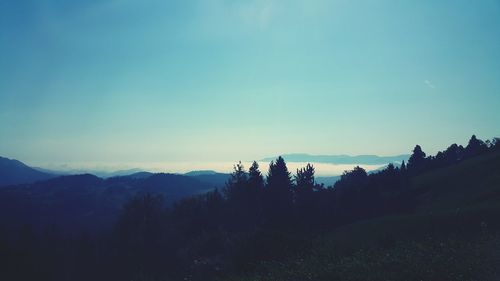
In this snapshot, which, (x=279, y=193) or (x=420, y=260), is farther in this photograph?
(x=279, y=193)

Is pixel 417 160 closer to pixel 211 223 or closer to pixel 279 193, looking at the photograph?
pixel 279 193

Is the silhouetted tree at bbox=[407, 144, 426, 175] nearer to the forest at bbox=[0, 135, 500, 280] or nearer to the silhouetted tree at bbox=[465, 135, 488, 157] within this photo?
the silhouetted tree at bbox=[465, 135, 488, 157]

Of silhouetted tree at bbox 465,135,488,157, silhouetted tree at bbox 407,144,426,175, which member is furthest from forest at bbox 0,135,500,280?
silhouetted tree at bbox 465,135,488,157

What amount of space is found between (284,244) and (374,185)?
40.0m

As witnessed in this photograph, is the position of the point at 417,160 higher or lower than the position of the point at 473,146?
lower

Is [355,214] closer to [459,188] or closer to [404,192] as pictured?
[404,192]

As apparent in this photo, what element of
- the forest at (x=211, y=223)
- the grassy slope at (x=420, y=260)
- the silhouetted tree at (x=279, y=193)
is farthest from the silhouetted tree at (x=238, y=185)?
the grassy slope at (x=420, y=260)

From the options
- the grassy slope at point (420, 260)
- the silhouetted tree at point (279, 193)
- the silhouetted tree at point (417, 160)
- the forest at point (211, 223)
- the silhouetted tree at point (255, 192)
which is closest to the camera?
the grassy slope at point (420, 260)

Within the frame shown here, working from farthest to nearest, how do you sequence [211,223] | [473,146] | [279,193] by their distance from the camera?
[473,146]
[211,223]
[279,193]

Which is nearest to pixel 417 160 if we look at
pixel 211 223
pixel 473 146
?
pixel 473 146

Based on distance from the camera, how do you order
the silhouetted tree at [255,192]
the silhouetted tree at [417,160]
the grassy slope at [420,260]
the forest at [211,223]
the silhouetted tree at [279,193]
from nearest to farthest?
1. the grassy slope at [420,260]
2. the forest at [211,223]
3. the silhouetted tree at [279,193]
4. the silhouetted tree at [255,192]
5. the silhouetted tree at [417,160]

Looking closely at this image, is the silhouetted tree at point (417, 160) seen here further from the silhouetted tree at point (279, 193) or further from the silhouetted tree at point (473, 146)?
the silhouetted tree at point (279, 193)

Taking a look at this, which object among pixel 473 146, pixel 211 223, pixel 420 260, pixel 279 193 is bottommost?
pixel 211 223

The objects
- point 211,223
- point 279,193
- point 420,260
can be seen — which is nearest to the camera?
point 420,260
